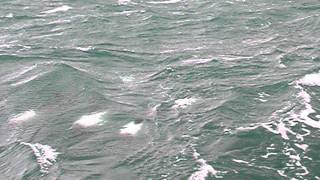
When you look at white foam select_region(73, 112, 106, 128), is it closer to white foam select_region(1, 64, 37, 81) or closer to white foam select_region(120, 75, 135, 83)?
white foam select_region(120, 75, 135, 83)

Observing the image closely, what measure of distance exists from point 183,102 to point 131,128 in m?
4.76

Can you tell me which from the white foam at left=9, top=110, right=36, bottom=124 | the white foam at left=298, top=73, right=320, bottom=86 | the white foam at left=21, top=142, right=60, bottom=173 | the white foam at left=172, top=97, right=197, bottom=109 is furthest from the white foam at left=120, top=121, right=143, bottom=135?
the white foam at left=298, top=73, right=320, bottom=86

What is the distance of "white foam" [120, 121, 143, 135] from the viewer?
32.0 metres

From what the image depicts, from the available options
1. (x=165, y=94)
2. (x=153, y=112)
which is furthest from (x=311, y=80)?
(x=153, y=112)

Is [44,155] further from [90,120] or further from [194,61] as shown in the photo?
[194,61]

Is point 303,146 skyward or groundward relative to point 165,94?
skyward

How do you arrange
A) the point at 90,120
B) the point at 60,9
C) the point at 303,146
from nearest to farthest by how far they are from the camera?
the point at 303,146
the point at 90,120
the point at 60,9

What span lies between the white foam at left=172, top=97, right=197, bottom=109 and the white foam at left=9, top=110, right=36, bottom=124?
9013mm

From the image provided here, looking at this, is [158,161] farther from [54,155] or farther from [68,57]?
[68,57]

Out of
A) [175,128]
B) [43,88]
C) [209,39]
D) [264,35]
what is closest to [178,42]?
[209,39]

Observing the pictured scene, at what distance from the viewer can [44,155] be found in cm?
3005

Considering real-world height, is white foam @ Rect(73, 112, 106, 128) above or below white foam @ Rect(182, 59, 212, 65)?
above

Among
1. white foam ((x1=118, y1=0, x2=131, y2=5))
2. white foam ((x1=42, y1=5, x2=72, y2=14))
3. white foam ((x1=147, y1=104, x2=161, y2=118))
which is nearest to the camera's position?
white foam ((x1=147, y1=104, x2=161, y2=118))

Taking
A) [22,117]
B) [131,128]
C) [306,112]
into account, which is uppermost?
[306,112]
